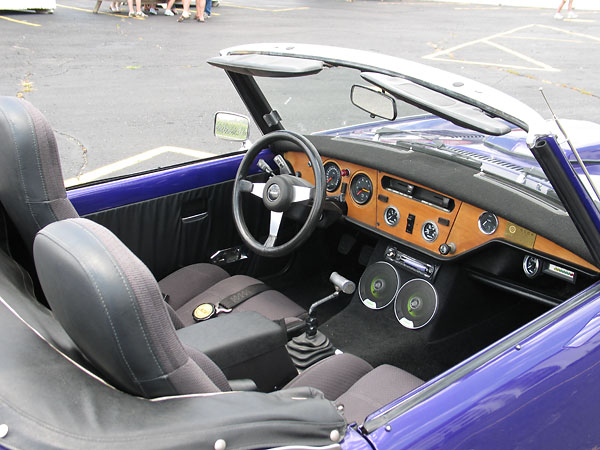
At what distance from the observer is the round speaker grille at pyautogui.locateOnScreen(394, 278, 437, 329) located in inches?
134

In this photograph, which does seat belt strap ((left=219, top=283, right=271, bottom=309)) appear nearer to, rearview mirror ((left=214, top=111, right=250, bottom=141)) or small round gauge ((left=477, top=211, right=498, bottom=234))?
rearview mirror ((left=214, top=111, right=250, bottom=141))

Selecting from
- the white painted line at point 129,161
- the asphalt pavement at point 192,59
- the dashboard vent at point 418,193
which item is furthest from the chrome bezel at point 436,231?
the asphalt pavement at point 192,59

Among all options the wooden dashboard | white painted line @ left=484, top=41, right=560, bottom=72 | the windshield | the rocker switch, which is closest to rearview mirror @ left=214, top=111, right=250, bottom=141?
the windshield

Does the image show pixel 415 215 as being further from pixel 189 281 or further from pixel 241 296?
pixel 189 281

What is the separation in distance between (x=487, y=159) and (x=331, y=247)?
4.46 feet

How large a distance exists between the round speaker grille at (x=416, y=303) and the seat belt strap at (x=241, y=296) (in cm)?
85

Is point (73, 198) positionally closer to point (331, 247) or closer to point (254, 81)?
point (254, 81)

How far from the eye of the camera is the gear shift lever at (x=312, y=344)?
10.3 feet

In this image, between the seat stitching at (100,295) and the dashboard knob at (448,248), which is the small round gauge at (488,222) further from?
the seat stitching at (100,295)

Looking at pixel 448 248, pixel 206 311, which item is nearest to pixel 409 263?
pixel 448 248

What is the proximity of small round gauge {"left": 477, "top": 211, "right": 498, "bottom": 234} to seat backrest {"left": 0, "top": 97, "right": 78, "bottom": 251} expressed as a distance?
6.17 feet

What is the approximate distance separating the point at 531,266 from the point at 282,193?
4.25 ft

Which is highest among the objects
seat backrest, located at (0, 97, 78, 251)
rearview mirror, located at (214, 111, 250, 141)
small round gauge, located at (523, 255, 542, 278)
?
seat backrest, located at (0, 97, 78, 251)

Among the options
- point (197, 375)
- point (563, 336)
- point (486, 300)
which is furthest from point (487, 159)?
point (197, 375)
